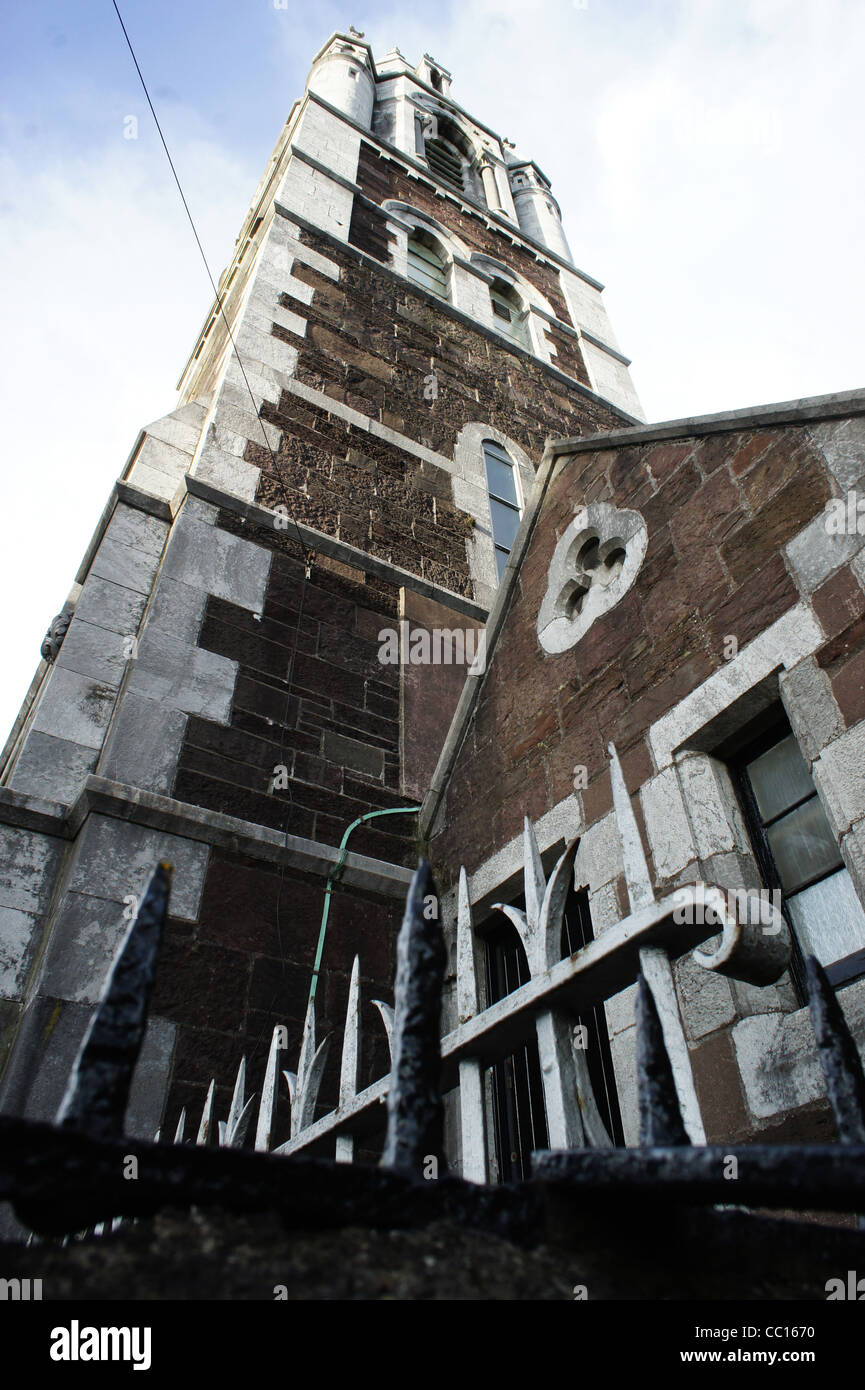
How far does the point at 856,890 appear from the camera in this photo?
104 inches

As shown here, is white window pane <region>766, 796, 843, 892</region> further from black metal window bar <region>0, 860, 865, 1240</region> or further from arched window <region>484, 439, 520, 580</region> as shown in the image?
arched window <region>484, 439, 520, 580</region>

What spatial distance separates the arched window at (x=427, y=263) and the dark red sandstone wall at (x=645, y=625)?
7.10m

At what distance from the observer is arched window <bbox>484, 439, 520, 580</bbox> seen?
8047 mm

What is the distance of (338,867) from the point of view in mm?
4477

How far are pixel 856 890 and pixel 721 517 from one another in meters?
1.76

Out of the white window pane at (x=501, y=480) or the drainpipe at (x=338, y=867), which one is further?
the white window pane at (x=501, y=480)

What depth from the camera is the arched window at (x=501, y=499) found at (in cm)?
805

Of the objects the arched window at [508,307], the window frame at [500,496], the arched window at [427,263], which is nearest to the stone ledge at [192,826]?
the window frame at [500,496]

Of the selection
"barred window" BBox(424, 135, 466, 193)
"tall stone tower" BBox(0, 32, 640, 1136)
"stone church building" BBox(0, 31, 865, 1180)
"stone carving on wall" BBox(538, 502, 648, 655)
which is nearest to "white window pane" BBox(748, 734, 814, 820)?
"stone church building" BBox(0, 31, 865, 1180)

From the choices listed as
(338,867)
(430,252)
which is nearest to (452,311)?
(430,252)

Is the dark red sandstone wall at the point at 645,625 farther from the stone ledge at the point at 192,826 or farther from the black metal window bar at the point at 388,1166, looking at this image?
the black metal window bar at the point at 388,1166

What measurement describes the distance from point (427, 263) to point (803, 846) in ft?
34.5
